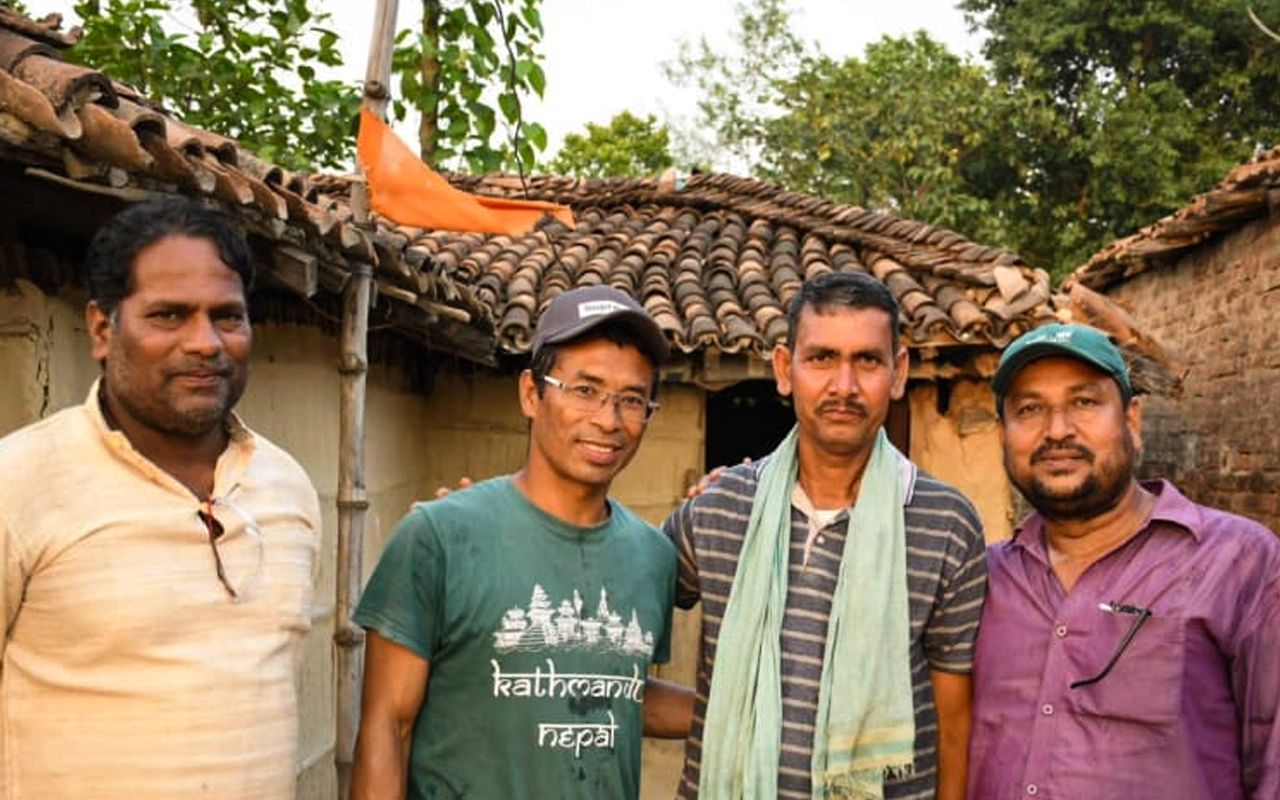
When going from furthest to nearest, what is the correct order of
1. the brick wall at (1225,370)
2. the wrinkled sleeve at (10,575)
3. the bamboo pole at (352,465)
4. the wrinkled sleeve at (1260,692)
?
1. the brick wall at (1225,370)
2. the bamboo pole at (352,465)
3. the wrinkled sleeve at (1260,692)
4. the wrinkled sleeve at (10,575)

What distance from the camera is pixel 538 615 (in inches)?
90.7

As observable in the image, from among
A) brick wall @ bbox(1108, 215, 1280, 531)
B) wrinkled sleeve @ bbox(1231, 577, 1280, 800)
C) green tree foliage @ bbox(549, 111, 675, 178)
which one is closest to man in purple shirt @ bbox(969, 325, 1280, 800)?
wrinkled sleeve @ bbox(1231, 577, 1280, 800)

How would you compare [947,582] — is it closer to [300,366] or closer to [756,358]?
[300,366]

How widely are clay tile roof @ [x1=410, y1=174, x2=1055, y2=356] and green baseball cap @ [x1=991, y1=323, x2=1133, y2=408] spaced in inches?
115

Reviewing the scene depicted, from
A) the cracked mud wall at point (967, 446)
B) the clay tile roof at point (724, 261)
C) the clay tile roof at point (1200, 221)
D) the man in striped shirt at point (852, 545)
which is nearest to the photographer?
the man in striped shirt at point (852, 545)

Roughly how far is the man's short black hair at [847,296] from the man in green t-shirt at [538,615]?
0.40m

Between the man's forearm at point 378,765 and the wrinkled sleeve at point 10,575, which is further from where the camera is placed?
the man's forearm at point 378,765

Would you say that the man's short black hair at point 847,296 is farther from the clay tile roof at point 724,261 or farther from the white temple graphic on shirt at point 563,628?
the clay tile roof at point 724,261

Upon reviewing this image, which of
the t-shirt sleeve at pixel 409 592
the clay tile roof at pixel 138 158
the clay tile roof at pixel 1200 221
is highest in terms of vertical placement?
the clay tile roof at pixel 1200 221

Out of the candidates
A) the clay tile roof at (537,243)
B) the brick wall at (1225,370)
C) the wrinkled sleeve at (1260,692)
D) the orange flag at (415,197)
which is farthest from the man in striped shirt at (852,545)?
the brick wall at (1225,370)

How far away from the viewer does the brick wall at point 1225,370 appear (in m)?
8.73

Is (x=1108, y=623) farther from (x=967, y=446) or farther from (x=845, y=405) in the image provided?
(x=967, y=446)

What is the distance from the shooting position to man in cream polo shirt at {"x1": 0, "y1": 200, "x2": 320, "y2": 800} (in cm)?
190

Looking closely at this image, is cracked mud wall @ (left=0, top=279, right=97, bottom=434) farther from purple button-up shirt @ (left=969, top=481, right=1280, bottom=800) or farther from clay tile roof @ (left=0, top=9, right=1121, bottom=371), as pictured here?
purple button-up shirt @ (left=969, top=481, right=1280, bottom=800)
